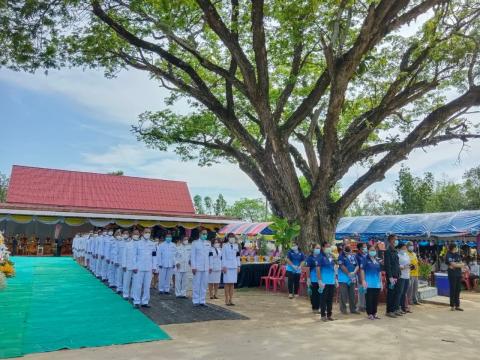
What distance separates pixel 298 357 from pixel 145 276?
4.96m

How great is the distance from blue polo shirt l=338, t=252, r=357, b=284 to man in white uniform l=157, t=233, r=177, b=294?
480 cm

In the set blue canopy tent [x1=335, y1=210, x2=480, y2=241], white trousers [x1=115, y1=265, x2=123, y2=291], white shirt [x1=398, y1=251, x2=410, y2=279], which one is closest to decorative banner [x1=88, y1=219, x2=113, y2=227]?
blue canopy tent [x1=335, y1=210, x2=480, y2=241]

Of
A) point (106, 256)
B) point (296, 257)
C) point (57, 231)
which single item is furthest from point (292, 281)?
point (57, 231)

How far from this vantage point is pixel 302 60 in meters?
14.3

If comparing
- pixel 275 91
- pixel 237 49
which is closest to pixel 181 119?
pixel 275 91

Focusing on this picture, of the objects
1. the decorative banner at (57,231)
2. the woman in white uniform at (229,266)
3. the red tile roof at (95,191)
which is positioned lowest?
the woman in white uniform at (229,266)

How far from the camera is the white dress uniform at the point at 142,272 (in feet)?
30.6

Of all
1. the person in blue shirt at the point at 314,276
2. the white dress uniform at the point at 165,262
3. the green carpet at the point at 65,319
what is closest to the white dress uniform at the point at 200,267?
the green carpet at the point at 65,319

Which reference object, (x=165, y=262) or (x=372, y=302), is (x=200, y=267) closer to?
(x=165, y=262)

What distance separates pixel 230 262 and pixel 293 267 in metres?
2.15

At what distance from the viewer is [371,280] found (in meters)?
8.59

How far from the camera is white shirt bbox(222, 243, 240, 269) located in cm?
1039

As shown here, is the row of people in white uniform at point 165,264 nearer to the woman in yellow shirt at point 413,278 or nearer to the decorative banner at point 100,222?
the woman in yellow shirt at point 413,278

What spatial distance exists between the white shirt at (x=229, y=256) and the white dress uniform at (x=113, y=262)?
3.62 m
